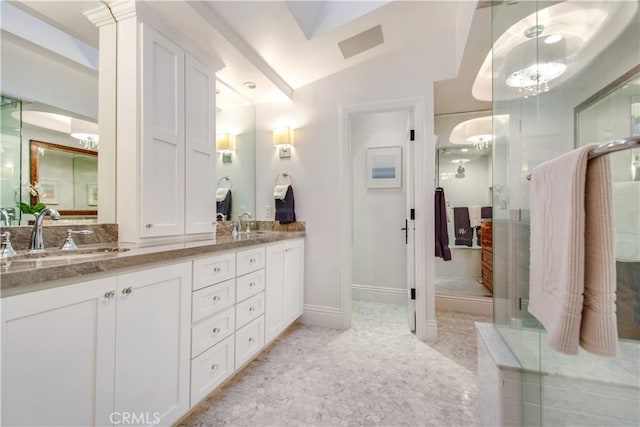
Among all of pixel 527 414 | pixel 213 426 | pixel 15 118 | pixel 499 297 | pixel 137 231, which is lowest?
pixel 213 426

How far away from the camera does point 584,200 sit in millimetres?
726

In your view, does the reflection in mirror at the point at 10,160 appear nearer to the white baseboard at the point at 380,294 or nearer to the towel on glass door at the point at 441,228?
the towel on glass door at the point at 441,228

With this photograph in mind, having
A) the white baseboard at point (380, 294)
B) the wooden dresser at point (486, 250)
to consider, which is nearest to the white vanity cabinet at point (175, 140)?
the white baseboard at point (380, 294)

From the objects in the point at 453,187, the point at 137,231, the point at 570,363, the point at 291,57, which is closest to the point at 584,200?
the point at 570,363

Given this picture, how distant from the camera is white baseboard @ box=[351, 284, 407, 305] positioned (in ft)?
10.4

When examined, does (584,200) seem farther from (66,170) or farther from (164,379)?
(66,170)

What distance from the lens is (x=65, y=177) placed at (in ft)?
4.84

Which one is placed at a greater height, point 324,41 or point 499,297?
point 324,41

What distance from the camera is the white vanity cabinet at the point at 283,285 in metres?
2.03

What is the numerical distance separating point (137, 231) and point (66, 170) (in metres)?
0.52

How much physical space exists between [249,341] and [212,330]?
1.27ft

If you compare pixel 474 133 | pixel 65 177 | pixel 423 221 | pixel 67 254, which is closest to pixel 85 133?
pixel 65 177

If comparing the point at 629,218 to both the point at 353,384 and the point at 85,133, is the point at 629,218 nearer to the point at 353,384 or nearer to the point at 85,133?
the point at 353,384

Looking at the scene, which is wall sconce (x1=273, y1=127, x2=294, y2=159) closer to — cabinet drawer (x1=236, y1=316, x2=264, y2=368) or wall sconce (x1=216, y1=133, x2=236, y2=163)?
wall sconce (x1=216, y1=133, x2=236, y2=163)
